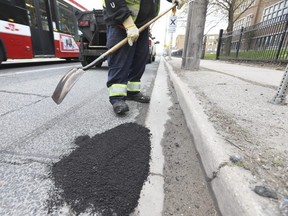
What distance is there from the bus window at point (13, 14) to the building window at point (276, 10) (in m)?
20.8

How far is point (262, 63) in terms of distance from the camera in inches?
309

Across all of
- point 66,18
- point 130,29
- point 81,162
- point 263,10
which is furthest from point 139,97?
point 263,10

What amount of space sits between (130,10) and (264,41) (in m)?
7.83

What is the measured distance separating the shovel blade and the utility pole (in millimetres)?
3773

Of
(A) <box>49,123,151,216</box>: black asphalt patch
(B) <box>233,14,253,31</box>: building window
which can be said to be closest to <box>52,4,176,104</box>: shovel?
(A) <box>49,123,151,216</box>: black asphalt patch

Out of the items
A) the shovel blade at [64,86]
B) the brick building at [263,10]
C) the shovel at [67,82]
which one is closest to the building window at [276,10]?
the brick building at [263,10]

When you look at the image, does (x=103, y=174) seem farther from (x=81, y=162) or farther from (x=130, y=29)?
(x=130, y=29)

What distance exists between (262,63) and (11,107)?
344 inches

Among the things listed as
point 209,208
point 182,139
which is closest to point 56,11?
point 182,139

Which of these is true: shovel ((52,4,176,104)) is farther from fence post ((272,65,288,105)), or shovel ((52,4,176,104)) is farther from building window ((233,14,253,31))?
building window ((233,14,253,31))

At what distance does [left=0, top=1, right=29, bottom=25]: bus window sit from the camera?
17.2ft

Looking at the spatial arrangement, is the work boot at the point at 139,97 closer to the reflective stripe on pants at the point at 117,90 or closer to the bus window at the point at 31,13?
the reflective stripe on pants at the point at 117,90

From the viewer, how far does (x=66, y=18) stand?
28.9ft

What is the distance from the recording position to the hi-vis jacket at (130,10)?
5.75 feet
